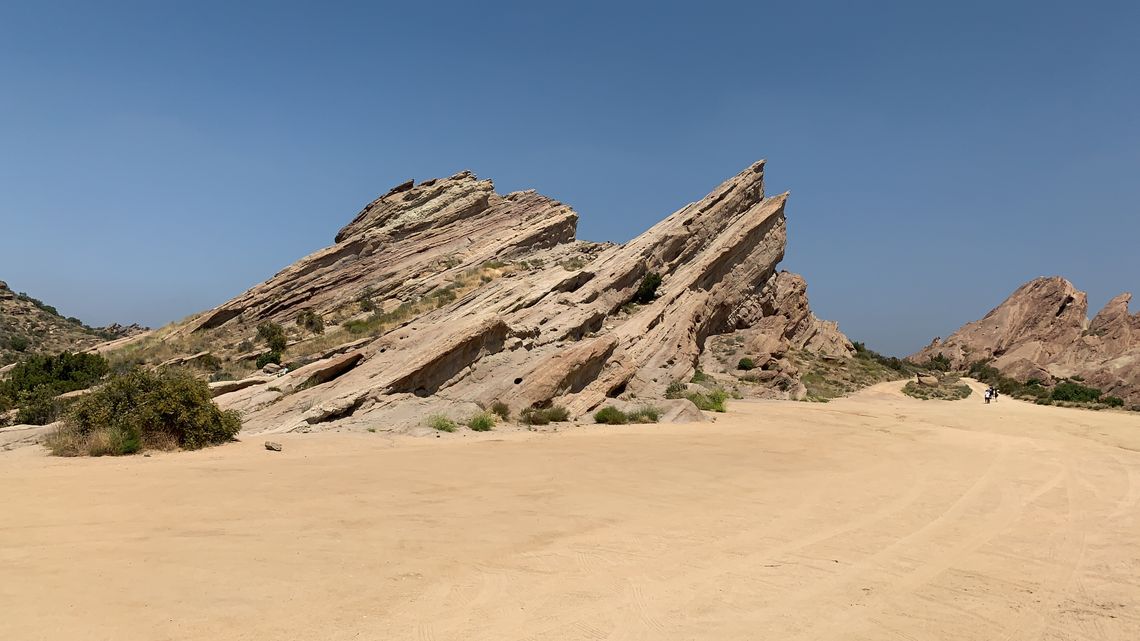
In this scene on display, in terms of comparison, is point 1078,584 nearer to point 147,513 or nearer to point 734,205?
point 147,513

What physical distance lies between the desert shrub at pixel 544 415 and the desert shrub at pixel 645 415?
1.84 meters

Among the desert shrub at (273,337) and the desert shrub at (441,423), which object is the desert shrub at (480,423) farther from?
the desert shrub at (273,337)

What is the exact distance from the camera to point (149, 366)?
25.7 meters

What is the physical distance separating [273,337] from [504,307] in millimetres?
11609

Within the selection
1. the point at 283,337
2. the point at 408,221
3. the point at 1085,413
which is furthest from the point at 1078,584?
the point at 408,221

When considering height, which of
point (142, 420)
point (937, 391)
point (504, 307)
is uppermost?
point (504, 307)

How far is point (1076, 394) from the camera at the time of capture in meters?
32.8

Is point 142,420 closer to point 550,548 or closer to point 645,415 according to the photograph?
point 550,548

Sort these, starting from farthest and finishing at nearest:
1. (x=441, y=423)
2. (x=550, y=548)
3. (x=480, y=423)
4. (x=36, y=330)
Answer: (x=36, y=330) < (x=480, y=423) < (x=441, y=423) < (x=550, y=548)

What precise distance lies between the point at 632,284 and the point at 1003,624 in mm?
22370

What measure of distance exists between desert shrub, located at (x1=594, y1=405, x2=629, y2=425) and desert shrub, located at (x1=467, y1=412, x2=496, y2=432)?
3210 mm

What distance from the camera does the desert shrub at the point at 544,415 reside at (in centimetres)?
1655

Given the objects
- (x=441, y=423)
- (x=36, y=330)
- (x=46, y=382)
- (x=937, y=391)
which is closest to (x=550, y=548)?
(x=441, y=423)

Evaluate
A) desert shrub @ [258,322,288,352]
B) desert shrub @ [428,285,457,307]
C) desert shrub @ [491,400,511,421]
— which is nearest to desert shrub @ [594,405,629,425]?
desert shrub @ [491,400,511,421]
